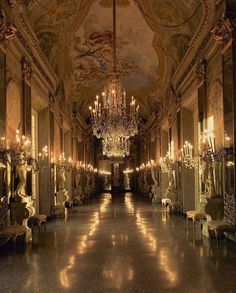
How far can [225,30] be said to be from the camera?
9.91 metres

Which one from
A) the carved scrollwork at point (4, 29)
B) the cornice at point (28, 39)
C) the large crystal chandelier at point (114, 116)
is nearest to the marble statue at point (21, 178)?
the carved scrollwork at point (4, 29)

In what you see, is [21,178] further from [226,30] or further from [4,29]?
[226,30]

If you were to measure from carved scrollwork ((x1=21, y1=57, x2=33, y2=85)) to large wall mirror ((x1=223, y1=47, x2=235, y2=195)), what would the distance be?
5639 millimetres

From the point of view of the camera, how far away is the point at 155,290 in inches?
234

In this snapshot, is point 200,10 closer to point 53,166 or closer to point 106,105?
point 106,105

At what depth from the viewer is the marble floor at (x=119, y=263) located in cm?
625

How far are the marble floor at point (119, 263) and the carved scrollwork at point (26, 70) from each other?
15.0 feet

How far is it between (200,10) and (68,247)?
25.7ft

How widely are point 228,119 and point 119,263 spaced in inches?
173

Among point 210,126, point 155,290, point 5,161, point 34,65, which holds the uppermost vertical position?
point 34,65

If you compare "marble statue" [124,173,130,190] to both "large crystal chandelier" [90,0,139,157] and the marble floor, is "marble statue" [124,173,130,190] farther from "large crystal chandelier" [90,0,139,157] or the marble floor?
the marble floor

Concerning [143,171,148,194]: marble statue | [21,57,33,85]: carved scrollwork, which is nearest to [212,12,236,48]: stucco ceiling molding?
[21,57,33,85]: carved scrollwork

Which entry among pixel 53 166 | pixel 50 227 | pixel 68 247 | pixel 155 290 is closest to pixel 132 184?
pixel 53 166

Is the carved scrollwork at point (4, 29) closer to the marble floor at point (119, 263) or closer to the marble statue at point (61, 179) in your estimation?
the marble floor at point (119, 263)
